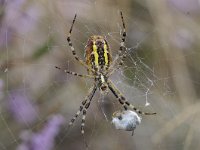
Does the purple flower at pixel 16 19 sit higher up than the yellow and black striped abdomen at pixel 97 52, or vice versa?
the purple flower at pixel 16 19

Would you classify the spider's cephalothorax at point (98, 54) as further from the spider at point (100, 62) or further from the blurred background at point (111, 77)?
the blurred background at point (111, 77)

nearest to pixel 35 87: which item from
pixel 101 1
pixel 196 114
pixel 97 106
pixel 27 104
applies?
pixel 27 104

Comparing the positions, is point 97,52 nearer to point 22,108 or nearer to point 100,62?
point 100,62

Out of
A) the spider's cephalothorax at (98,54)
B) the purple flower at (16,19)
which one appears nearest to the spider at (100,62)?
the spider's cephalothorax at (98,54)

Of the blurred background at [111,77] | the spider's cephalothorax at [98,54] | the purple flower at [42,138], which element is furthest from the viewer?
the blurred background at [111,77]

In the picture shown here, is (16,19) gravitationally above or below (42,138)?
above

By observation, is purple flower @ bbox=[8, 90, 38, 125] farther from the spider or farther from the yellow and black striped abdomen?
the yellow and black striped abdomen

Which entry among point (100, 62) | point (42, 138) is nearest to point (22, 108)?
point (42, 138)
